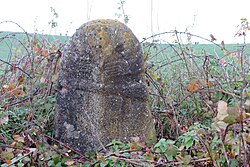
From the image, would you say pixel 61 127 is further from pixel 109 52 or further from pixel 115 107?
pixel 109 52

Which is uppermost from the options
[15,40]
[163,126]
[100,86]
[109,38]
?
[15,40]

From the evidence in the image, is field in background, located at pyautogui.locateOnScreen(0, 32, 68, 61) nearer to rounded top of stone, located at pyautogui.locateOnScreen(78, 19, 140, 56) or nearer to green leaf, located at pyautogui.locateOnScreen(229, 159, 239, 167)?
rounded top of stone, located at pyautogui.locateOnScreen(78, 19, 140, 56)

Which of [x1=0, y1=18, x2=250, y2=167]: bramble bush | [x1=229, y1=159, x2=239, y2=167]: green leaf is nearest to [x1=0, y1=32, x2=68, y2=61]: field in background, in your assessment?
[x1=0, y1=18, x2=250, y2=167]: bramble bush

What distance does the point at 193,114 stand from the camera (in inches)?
137

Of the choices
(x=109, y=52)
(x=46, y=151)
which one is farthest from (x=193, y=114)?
(x=46, y=151)

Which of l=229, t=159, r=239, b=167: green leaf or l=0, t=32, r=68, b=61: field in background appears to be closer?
l=229, t=159, r=239, b=167: green leaf

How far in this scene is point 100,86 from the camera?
9.12ft

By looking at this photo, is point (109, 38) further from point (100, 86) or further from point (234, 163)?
point (234, 163)

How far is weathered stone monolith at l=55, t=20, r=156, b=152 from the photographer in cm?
278

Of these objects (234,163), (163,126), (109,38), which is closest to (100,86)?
(109,38)

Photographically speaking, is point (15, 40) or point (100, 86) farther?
point (15, 40)

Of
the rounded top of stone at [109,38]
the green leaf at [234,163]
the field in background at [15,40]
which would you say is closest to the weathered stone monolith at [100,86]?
the rounded top of stone at [109,38]

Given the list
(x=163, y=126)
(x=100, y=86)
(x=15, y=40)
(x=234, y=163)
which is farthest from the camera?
(x=15, y=40)

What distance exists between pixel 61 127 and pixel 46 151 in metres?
0.47
